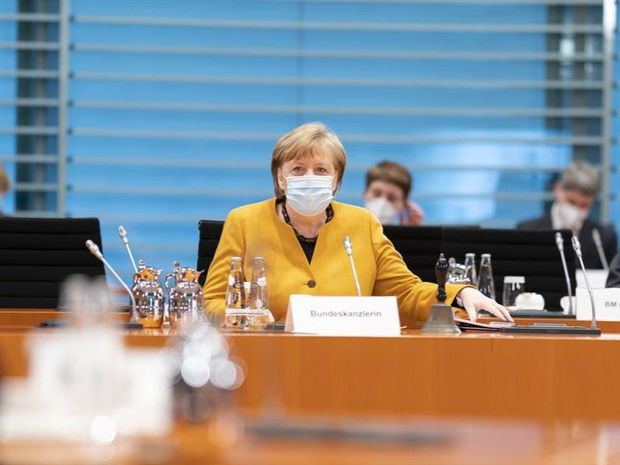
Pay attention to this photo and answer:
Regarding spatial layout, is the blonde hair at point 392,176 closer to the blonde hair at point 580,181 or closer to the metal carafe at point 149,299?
the blonde hair at point 580,181

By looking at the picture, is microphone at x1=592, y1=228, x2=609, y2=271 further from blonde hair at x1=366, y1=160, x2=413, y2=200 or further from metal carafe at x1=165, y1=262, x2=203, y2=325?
metal carafe at x1=165, y1=262, x2=203, y2=325

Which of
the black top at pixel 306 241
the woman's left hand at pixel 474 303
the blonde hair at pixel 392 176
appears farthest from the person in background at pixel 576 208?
the woman's left hand at pixel 474 303

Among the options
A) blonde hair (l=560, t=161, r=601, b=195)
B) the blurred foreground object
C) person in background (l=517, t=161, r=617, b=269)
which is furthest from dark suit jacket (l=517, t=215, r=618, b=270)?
the blurred foreground object

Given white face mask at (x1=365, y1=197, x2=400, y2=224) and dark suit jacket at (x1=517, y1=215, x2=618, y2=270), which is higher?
white face mask at (x1=365, y1=197, x2=400, y2=224)

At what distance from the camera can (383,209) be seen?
23.4ft

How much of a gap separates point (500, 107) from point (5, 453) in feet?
27.5

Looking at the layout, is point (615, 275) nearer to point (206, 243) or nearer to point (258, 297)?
point (206, 243)

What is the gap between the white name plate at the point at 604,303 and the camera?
4.54m

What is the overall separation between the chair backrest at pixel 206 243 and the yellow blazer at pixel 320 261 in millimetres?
771

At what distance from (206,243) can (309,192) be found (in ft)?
3.39

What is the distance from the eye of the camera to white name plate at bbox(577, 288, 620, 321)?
4539mm

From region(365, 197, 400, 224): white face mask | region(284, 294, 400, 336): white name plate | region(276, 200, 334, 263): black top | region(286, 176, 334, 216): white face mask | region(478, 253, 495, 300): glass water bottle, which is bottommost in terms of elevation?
region(284, 294, 400, 336): white name plate

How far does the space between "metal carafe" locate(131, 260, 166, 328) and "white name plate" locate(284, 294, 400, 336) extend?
55cm

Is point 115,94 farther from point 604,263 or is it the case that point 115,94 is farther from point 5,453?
point 5,453
